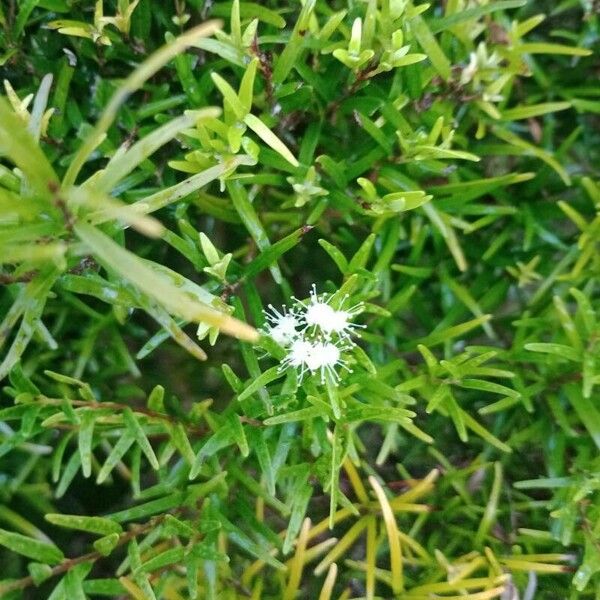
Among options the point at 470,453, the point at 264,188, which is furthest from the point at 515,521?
the point at 264,188

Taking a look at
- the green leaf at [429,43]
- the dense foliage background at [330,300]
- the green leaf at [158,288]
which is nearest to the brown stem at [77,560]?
the dense foliage background at [330,300]

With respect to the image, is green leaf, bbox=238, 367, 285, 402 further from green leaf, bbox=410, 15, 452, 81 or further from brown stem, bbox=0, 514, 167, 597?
green leaf, bbox=410, 15, 452, 81

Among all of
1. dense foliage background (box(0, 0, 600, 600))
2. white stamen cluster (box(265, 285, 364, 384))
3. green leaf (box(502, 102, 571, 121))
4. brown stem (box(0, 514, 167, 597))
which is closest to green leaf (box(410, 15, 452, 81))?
dense foliage background (box(0, 0, 600, 600))

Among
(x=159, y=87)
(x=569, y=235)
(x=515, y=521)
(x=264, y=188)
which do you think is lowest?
(x=515, y=521)

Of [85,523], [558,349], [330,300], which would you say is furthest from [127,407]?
[558,349]

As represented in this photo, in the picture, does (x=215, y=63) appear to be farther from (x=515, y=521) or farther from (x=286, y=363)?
(x=515, y=521)

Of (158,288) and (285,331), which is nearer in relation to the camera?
(158,288)

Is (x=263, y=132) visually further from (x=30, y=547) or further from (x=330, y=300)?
(x=30, y=547)

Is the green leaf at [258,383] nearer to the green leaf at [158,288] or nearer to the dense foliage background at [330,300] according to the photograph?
the dense foliage background at [330,300]
